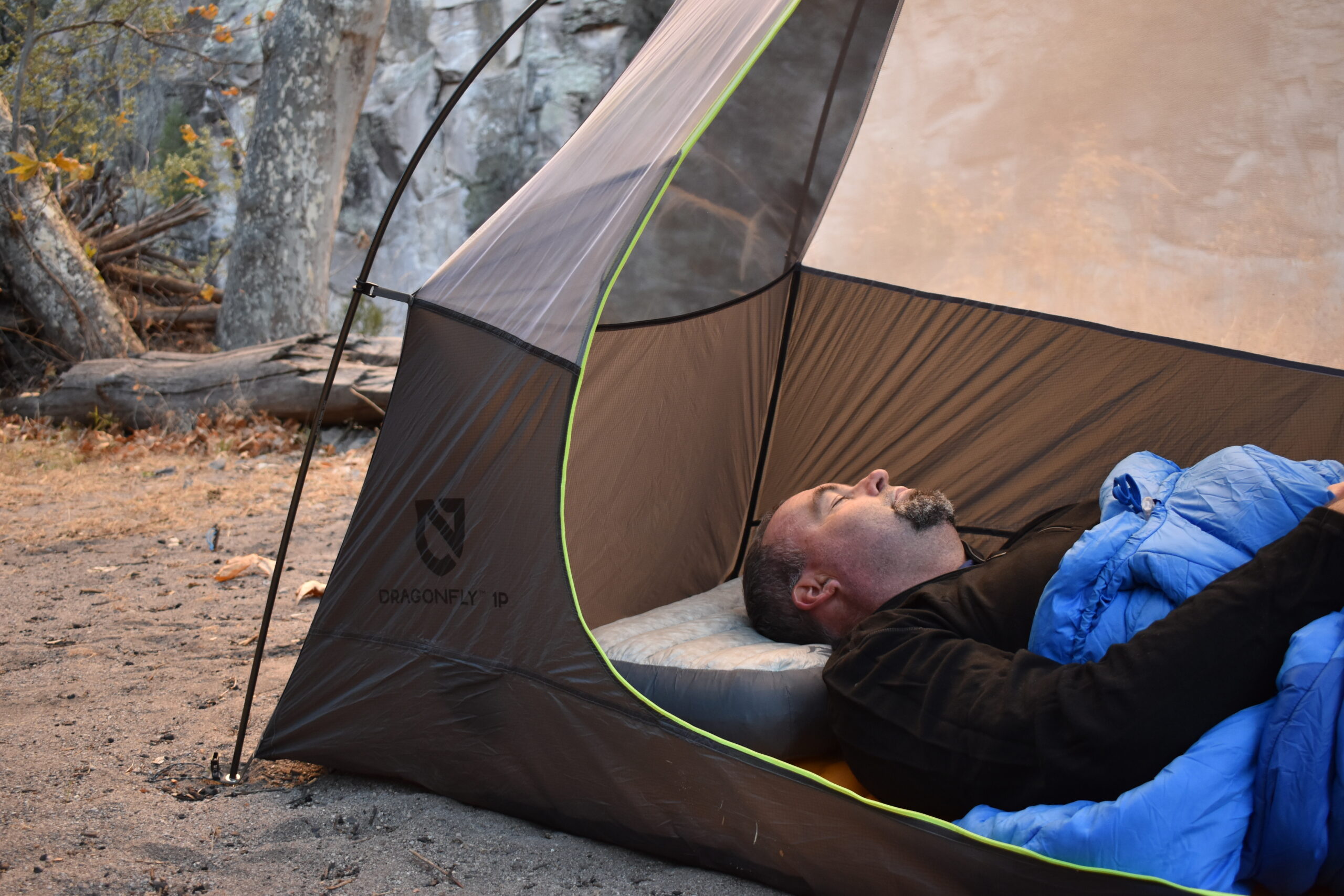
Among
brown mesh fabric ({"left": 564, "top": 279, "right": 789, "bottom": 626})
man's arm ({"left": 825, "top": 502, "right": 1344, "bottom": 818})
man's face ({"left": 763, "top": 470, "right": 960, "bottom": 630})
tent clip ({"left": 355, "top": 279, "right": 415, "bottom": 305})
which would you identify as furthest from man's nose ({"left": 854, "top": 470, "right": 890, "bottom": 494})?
tent clip ({"left": 355, "top": 279, "right": 415, "bottom": 305})

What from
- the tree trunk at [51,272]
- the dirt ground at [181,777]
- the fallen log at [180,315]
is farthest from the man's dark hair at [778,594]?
the fallen log at [180,315]

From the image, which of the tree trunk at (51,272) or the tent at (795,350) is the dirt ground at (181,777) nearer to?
the tent at (795,350)

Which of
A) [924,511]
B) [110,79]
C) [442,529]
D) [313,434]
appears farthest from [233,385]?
[110,79]

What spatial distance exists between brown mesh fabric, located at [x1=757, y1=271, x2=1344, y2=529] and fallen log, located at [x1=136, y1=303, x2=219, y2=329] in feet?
18.1

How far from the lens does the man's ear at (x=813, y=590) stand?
1.93 meters

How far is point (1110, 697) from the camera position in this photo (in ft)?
4.36

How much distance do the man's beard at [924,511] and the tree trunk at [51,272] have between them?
19.4ft

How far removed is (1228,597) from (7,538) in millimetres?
3835

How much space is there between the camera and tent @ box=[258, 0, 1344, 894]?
1664 millimetres

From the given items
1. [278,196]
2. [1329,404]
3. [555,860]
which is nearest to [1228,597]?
[555,860]

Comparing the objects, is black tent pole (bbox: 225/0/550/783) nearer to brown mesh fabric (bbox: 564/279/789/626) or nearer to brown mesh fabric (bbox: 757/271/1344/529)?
brown mesh fabric (bbox: 564/279/789/626)

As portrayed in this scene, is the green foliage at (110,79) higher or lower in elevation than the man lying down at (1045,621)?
higher

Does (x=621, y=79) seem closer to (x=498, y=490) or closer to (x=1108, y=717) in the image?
(x=498, y=490)

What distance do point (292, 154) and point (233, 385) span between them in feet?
6.50
